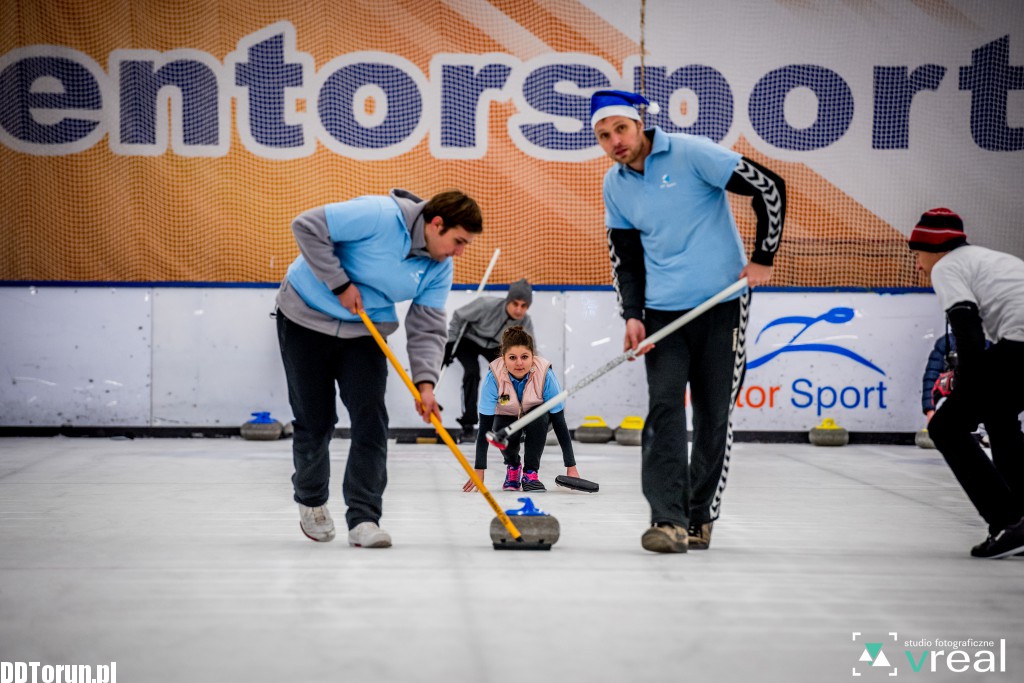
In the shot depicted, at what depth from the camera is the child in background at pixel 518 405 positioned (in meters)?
5.05

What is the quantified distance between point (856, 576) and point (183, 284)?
6.49 m

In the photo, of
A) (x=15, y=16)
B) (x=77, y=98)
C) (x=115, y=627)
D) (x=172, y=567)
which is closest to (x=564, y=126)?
(x=77, y=98)

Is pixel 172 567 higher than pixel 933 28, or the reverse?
pixel 933 28

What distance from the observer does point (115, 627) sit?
7.57 ft

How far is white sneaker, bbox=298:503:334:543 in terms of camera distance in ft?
11.4

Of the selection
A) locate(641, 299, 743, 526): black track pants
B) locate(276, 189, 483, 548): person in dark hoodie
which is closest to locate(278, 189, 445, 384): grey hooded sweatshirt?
locate(276, 189, 483, 548): person in dark hoodie

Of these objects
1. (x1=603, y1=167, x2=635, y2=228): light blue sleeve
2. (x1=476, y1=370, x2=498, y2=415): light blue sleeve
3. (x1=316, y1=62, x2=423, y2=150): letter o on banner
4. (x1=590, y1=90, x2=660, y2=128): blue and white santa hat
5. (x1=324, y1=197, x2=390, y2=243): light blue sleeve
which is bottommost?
(x1=476, y1=370, x2=498, y2=415): light blue sleeve

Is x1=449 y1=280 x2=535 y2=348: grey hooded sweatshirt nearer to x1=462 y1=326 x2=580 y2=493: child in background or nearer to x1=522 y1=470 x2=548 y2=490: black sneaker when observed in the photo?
x1=462 y1=326 x2=580 y2=493: child in background

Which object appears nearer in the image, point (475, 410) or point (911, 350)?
point (475, 410)

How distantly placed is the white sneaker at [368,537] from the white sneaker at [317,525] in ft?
0.39

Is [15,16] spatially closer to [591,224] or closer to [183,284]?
[183,284]

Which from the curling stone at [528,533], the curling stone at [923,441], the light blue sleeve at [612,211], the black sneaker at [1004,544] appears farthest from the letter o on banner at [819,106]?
the curling stone at [528,533]

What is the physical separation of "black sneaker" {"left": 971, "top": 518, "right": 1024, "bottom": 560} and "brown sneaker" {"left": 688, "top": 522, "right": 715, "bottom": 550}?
0.84 metres

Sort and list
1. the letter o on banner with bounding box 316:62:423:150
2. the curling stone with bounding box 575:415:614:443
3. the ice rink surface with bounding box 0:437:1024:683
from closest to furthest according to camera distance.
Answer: the ice rink surface with bounding box 0:437:1024:683 → the curling stone with bounding box 575:415:614:443 → the letter o on banner with bounding box 316:62:423:150
